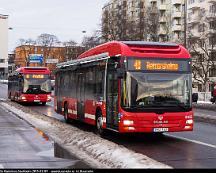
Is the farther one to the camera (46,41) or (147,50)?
(46,41)

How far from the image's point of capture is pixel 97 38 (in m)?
75.6

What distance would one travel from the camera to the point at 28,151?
1259 cm

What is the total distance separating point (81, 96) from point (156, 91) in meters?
5.15

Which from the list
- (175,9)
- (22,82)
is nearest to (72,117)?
(22,82)

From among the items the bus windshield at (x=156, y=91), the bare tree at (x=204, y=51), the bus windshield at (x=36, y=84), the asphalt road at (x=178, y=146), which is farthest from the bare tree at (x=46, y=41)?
the bus windshield at (x=156, y=91)

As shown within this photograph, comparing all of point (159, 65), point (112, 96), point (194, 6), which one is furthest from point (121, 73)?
point (194, 6)

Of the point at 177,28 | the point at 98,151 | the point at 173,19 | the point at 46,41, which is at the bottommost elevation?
the point at 98,151

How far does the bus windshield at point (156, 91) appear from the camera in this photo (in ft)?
47.1

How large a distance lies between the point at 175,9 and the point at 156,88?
9055 cm

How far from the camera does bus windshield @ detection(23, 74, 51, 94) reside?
38.1m

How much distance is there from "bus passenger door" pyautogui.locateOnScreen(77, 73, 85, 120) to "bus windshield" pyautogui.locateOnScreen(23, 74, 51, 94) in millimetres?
18991

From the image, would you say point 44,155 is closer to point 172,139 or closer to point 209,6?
point 172,139

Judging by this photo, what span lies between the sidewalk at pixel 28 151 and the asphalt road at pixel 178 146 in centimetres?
219

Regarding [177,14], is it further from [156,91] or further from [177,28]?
[156,91]
